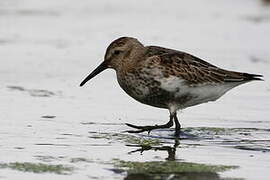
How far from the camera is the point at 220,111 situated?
32.9ft

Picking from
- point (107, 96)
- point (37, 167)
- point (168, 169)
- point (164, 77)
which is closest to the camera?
point (37, 167)

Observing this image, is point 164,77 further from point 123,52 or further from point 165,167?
point 165,167

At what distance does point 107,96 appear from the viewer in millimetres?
10727

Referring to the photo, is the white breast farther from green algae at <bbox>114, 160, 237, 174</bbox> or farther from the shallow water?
green algae at <bbox>114, 160, 237, 174</bbox>

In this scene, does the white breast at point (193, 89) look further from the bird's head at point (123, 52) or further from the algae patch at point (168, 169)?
the algae patch at point (168, 169)

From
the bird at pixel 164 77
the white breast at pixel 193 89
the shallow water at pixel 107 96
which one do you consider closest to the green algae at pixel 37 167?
the shallow water at pixel 107 96

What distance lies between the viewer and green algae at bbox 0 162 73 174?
6934 millimetres

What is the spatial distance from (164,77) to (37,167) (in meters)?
2.06

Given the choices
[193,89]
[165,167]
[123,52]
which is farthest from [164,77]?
[165,167]

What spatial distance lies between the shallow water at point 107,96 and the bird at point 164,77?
37 centimetres

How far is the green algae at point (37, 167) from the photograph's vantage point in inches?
273

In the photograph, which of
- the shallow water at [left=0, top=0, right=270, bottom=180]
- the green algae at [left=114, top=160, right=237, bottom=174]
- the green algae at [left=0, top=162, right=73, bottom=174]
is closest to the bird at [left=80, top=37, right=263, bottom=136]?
the shallow water at [left=0, top=0, right=270, bottom=180]

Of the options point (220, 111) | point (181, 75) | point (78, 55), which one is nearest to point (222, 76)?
point (181, 75)

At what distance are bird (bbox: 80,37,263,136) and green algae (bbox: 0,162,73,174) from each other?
1596mm
